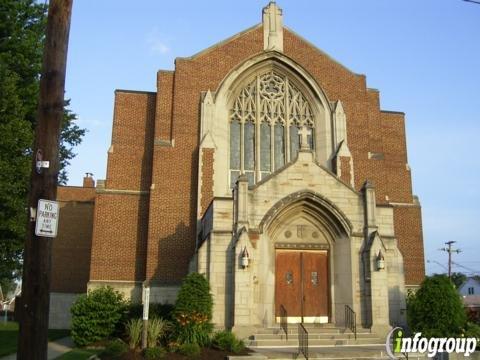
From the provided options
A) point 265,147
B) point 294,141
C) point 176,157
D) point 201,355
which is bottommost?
point 201,355

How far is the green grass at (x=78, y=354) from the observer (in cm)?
1429

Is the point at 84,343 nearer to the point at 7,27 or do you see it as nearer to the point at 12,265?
the point at 12,265

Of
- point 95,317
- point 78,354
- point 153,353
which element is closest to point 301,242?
point 153,353

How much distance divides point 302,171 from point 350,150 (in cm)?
681

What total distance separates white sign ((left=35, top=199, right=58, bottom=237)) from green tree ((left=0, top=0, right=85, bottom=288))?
12.4 meters

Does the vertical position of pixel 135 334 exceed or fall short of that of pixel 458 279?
it falls short

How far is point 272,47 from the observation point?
24.2 metres

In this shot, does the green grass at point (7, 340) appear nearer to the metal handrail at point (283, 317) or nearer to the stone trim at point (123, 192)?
the stone trim at point (123, 192)

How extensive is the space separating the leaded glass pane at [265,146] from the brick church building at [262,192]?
47 mm

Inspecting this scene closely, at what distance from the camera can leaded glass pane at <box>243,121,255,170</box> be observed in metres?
23.3

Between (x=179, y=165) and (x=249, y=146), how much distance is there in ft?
11.1

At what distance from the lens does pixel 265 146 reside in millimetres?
23609

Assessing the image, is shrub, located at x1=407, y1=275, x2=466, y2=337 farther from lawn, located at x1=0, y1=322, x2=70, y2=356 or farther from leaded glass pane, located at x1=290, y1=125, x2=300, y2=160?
lawn, located at x1=0, y1=322, x2=70, y2=356

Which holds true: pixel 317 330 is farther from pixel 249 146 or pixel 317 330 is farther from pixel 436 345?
pixel 249 146
